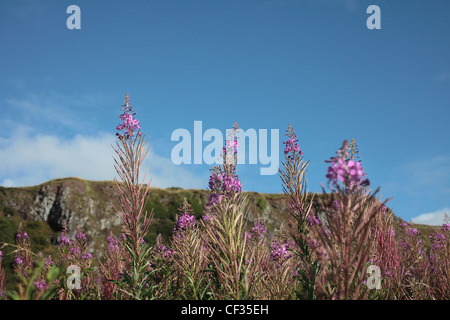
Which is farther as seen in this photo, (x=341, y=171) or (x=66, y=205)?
(x=66, y=205)

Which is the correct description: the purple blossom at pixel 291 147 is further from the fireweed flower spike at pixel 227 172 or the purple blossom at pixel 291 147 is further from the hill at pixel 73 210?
the hill at pixel 73 210

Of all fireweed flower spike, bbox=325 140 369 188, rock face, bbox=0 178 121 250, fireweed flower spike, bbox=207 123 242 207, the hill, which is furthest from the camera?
rock face, bbox=0 178 121 250

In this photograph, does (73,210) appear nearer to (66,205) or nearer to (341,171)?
(66,205)

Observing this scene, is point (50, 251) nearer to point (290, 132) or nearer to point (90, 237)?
point (90, 237)

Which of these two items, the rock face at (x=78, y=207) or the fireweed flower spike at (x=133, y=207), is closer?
the fireweed flower spike at (x=133, y=207)

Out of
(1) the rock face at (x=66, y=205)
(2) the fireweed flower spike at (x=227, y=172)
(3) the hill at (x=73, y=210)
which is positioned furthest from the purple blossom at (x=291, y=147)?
(1) the rock face at (x=66, y=205)

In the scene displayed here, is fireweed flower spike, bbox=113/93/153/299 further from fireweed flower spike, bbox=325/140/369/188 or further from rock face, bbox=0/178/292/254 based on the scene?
rock face, bbox=0/178/292/254

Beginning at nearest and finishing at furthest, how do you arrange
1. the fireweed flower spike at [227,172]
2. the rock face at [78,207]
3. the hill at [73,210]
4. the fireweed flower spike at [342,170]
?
the fireweed flower spike at [342,170], the fireweed flower spike at [227,172], the hill at [73,210], the rock face at [78,207]

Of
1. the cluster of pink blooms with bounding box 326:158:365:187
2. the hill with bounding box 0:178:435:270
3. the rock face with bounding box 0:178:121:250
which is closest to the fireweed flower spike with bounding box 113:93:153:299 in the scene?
the cluster of pink blooms with bounding box 326:158:365:187

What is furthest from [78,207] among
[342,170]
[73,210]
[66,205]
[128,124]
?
[342,170]
